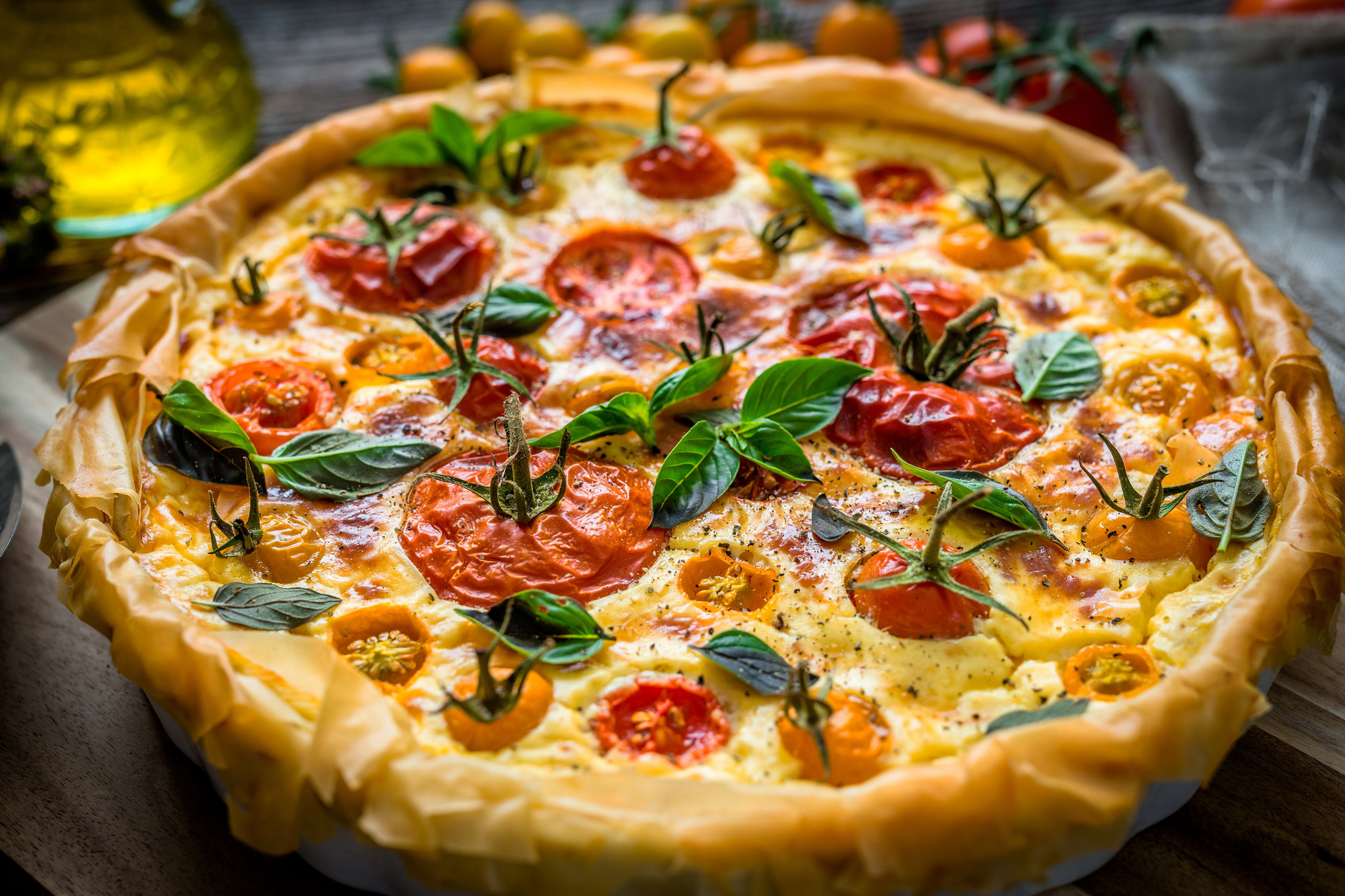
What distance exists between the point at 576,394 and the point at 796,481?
728 millimetres

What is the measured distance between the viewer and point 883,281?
3.72m

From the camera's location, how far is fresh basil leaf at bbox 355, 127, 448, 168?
4113 mm

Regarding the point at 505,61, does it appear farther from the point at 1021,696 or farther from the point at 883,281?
the point at 1021,696

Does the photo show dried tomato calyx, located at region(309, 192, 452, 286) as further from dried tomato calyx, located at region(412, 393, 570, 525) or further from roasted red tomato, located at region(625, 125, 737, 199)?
dried tomato calyx, located at region(412, 393, 570, 525)

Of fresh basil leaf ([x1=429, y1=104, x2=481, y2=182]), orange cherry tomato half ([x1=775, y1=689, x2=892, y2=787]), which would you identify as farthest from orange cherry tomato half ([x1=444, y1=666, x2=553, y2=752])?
fresh basil leaf ([x1=429, y1=104, x2=481, y2=182])

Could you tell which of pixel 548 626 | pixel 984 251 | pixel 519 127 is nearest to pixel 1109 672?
pixel 548 626

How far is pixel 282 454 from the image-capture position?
10.2ft

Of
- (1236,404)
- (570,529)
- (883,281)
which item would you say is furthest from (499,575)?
(1236,404)

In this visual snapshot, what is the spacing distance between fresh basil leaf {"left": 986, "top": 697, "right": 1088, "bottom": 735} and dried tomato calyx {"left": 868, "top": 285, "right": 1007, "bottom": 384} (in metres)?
1.00

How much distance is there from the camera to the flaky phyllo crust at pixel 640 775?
2.29m

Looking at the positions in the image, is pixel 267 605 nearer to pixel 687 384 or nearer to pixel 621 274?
pixel 687 384

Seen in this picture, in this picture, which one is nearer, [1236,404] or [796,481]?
[796,481]

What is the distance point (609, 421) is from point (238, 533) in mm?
992

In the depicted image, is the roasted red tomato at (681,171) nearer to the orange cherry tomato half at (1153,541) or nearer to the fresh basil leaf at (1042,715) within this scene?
the orange cherry tomato half at (1153,541)
